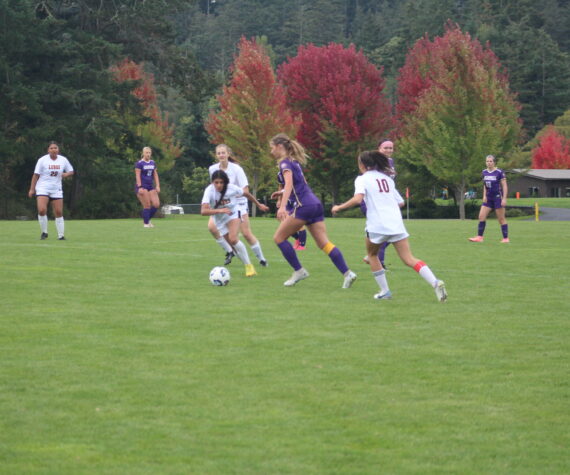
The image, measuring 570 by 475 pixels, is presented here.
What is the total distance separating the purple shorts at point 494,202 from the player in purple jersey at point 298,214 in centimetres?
1083

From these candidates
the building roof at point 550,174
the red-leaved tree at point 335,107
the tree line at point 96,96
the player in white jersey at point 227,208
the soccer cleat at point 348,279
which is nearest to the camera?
the soccer cleat at point 348,279

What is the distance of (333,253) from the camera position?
1191 centimetres

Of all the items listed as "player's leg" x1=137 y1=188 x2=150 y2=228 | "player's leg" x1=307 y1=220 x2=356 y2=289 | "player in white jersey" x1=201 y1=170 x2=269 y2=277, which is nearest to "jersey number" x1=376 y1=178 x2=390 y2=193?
"player's leg" x1=307 y1=220 x2=356 y2=289

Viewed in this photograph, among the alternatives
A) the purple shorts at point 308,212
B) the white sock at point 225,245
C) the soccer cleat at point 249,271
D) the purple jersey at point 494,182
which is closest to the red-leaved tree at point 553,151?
the purple jersey at point 494,182

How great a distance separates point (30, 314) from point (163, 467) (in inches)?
207

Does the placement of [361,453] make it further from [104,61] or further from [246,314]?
[104,61]

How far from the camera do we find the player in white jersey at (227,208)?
1331 centimetres

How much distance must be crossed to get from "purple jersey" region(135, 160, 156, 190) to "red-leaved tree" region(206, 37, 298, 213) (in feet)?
82.0

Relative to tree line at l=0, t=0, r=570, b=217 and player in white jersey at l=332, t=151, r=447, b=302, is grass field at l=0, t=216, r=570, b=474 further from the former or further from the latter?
tree line at l=0, t=0, r=570, b=217

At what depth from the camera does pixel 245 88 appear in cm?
5259

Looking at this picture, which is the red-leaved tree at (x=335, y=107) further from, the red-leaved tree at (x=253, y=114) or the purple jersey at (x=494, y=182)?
the purple jersey at (x=494, y=182)

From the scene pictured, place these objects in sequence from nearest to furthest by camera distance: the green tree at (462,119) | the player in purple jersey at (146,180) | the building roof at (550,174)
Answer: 1. the player in purple jersey at (146,180)
2. the green tree at (462,119)
3. the building roof at (550,174)

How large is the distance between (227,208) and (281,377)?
7182 mm

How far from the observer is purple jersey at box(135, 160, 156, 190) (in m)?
26.8
